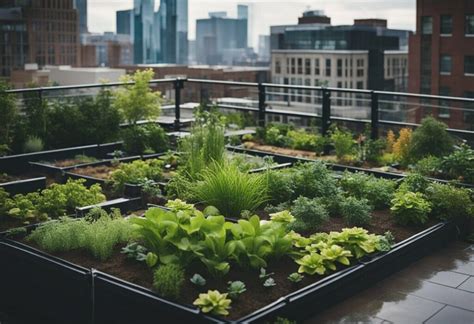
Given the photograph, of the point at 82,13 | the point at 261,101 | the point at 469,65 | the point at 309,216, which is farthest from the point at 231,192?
the point at 469,65

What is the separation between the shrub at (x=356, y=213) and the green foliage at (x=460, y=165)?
205 cm

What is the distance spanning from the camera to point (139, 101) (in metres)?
10.0

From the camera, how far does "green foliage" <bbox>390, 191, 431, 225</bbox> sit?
18.6ft

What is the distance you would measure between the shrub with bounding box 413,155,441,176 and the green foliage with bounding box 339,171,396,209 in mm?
1204

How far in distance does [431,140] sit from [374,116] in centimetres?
144

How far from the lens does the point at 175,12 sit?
25.2 meters

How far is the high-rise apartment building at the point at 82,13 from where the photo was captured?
2615cm

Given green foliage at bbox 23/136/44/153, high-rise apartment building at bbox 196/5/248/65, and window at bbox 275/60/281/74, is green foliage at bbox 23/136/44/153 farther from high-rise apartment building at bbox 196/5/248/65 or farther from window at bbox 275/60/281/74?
window at bbox 275/60/281/74

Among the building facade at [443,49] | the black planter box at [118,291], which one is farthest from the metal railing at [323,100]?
the building facade at [443,49]

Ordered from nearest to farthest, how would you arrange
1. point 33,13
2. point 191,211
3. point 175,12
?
point 191,211 → point 33,13 → point 175,12

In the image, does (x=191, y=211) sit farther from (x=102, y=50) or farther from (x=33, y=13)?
(x=102, y=50)

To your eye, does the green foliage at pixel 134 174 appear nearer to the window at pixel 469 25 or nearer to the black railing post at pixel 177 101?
the black railing post at pixel 177 101

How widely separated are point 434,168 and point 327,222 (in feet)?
7.79

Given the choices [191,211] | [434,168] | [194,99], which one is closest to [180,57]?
[194,99]
